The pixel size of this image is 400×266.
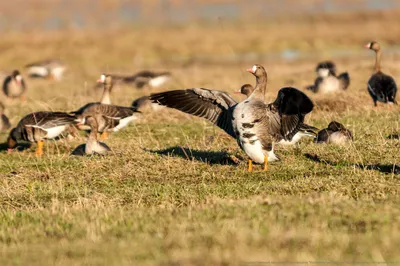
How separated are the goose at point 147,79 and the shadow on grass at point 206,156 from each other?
1193cm

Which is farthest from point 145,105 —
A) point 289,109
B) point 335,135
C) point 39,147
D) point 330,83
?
point 289,109

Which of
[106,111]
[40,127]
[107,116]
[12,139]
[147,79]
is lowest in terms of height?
[12,139]

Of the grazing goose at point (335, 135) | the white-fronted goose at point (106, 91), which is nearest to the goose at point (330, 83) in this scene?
the white-fronted goose at point (106, 91)

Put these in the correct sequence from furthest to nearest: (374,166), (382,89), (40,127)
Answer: (382,89) < (40,127) < (374,166)

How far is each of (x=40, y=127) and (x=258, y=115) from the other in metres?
6.51

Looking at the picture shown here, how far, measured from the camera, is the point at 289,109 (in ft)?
36.2

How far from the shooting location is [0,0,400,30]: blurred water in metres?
55.1

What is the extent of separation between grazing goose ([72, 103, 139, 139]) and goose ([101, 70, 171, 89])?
7.65m

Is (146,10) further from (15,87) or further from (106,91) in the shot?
(106,91)

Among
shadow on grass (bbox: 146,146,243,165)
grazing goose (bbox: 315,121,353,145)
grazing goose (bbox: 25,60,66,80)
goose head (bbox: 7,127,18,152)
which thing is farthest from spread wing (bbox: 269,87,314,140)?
grazing goose (bbox: 25,60,66,80)

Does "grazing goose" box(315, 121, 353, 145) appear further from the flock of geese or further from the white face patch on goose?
the white face patch on goose

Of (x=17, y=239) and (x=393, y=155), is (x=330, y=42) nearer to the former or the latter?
(x=393, y=155)

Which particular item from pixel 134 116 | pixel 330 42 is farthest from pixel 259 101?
pixel 330 42

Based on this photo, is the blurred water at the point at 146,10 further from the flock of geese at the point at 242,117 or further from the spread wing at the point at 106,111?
the flock of geese at the point at 242,117
